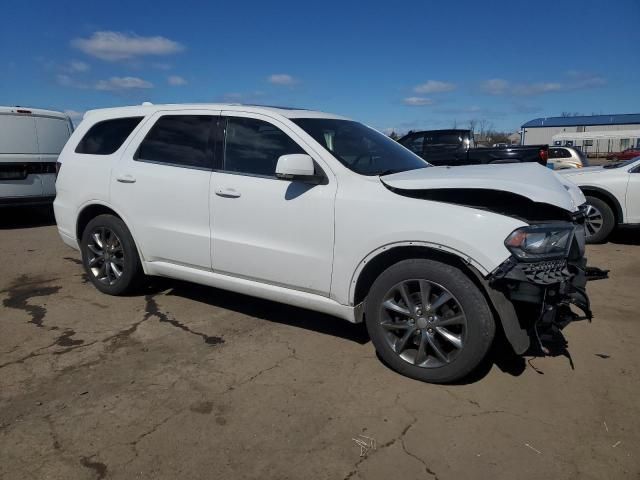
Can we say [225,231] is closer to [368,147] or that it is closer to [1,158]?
[368,147]

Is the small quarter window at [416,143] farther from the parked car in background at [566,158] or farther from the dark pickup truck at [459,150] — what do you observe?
the parked car in background at [566,158]

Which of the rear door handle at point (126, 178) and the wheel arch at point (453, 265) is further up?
the rear door handle at point (126, 178)

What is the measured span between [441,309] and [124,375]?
86.0 inches

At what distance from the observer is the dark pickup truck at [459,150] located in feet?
35.1

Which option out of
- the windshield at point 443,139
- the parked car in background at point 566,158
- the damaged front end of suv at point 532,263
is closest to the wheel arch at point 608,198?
the damaged front end of suv at point 532,263

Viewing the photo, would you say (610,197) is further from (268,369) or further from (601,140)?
(601,140)

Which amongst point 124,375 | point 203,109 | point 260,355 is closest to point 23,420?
point 124,375

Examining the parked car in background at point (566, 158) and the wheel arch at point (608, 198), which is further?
the parked car in background at point (566, 158)

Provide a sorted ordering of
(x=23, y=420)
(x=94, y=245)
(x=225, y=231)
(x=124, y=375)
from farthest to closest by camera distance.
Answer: (x=94, y=245)
(x=225, y=231)
(x=124, y=375)
(x=23, y=420)

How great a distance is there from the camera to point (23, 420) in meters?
2.85

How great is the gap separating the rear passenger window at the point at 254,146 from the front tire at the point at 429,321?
1.28m

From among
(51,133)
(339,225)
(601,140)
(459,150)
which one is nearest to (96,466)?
(339,225)

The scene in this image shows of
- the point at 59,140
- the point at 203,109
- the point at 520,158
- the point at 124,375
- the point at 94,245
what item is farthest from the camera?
the point at 520,158

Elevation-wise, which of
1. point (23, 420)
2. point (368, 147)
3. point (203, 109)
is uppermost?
point (203, 109)
